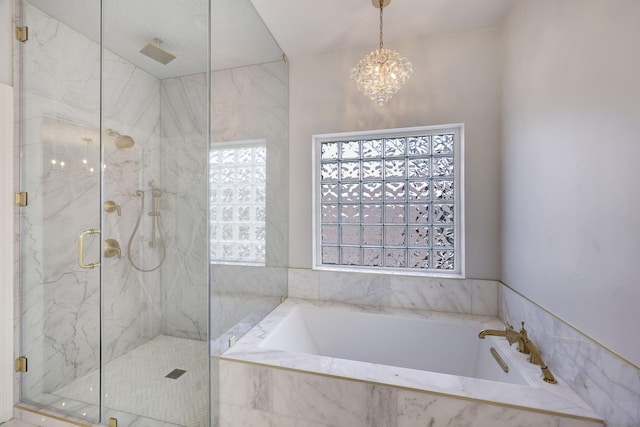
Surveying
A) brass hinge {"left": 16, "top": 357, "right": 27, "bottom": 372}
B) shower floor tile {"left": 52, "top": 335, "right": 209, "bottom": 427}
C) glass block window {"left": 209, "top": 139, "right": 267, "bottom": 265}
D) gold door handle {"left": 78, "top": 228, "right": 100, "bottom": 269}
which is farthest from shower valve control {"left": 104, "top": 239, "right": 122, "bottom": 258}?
brass hinge {"left": 16, "top": 357, "right": 27, "bottom": 372}

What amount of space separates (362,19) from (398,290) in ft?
6.49

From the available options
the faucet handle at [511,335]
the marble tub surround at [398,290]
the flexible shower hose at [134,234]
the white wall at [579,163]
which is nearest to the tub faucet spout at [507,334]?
the faucet handle at [511,335]

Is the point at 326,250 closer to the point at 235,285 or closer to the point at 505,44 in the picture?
the point at 235,285

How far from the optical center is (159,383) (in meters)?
1.52

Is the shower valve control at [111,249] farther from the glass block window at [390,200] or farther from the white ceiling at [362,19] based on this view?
the white ceiling at [362,19]

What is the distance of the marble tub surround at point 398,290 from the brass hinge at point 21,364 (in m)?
1.72

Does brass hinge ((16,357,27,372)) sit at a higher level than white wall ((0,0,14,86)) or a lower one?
lower

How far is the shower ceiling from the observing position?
57.2 inches

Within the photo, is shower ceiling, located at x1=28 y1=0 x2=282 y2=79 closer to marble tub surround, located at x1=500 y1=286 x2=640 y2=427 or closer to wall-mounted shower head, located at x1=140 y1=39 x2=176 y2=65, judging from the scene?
wall-mounted shower head, located at x1=140 y1=39 x2=176 y2=65

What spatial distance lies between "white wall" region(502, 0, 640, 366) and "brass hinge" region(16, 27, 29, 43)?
2.99 m

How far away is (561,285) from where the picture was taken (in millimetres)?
1261

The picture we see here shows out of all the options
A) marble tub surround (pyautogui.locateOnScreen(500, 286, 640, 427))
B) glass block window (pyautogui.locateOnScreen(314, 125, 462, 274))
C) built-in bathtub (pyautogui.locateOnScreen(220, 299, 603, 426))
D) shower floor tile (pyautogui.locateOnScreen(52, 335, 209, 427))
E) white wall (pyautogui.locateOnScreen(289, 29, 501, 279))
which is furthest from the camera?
glass block window (pyautogui.locateOnScreen(314, 125, 462, 274))

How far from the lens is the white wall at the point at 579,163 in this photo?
918mm

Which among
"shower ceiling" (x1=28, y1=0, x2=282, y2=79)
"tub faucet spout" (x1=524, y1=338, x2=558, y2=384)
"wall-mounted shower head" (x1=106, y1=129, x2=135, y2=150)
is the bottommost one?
"tub faucet spout" (x1=524, y1=338, x2=558, y2=384)
